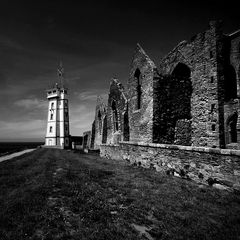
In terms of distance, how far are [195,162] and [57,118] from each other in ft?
171

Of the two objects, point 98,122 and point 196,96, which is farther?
point 98,122

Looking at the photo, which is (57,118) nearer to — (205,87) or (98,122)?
(98,122)

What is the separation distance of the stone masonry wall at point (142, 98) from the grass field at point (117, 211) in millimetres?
7481

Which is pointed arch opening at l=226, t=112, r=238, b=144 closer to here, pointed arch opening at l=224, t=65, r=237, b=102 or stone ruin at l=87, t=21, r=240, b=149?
stone ruin at l=87, t=21, r=240, b=149

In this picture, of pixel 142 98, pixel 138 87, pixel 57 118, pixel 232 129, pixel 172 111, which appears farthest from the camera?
pixel 57 118

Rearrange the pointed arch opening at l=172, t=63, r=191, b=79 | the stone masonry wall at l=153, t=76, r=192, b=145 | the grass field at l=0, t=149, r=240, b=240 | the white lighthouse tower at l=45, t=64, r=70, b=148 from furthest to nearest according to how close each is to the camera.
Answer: the white lighthouse tower at l=45, t=64, r=70, b=148
the pointed arch opening at l=172, t=63, r=191, b=79
the stone masonry wall at l=153, t=76, r=192, b=145
the grass field at l=0, t=149, r=240, b=240

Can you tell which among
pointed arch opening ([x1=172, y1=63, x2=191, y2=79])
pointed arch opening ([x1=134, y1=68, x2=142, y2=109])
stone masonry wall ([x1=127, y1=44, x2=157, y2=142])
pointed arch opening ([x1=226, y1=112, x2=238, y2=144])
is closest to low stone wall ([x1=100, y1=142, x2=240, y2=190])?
stone masonry wall ([x1=127, y1=44, x2=157, y2=142])

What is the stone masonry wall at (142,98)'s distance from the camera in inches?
582

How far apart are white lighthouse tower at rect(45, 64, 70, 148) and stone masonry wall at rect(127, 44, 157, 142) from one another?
39265mm

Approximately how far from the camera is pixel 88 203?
5641 millimetres

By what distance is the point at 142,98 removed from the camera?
16.5m

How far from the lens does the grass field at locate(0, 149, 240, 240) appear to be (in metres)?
4.06

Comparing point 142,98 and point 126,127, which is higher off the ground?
point 142,98

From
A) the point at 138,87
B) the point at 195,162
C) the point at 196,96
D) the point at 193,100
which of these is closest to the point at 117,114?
the point at 138,87
